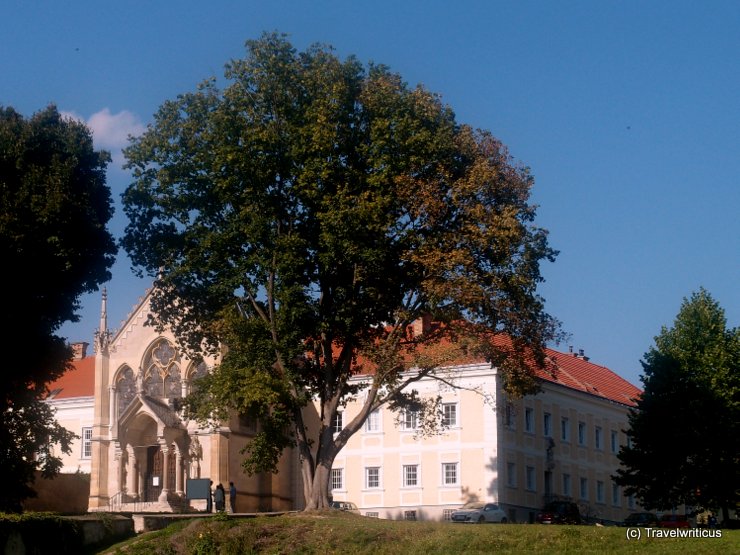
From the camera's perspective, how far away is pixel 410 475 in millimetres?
66938

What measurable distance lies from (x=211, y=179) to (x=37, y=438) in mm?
12582

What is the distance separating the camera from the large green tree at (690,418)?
53438 millimetres

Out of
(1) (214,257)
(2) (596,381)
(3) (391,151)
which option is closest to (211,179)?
(1) (214,257)

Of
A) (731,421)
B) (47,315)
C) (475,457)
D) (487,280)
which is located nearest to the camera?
(487,280)

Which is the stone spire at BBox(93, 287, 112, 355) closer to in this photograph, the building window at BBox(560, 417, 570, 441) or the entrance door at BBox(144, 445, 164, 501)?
the entrance door at BBox(144, 445, 164, 501)

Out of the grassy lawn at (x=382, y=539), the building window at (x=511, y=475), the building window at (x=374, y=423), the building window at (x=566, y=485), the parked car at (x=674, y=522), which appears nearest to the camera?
the grassy lawn at (x=382, y=539)

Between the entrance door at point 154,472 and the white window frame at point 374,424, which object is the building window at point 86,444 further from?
the white window frame at point 374,424

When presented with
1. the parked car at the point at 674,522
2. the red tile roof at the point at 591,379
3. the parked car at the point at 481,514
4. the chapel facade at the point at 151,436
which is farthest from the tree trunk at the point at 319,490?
the red tile roof at the point at 591,379

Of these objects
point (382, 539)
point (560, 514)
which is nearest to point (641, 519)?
point (560, 514)

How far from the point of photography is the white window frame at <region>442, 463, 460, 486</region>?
65000 millimetres

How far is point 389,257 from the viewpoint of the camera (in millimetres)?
38906

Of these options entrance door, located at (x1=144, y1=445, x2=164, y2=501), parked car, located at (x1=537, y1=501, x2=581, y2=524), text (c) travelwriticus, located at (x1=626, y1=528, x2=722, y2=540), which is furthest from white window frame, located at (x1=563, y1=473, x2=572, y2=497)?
text (c) travelwriticus, located at (x1=626, y1=528, x2=722, y2=540)

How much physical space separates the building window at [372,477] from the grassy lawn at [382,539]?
30.0 metres

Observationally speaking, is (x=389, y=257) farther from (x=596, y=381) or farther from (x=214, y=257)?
(x=596, y=381)
